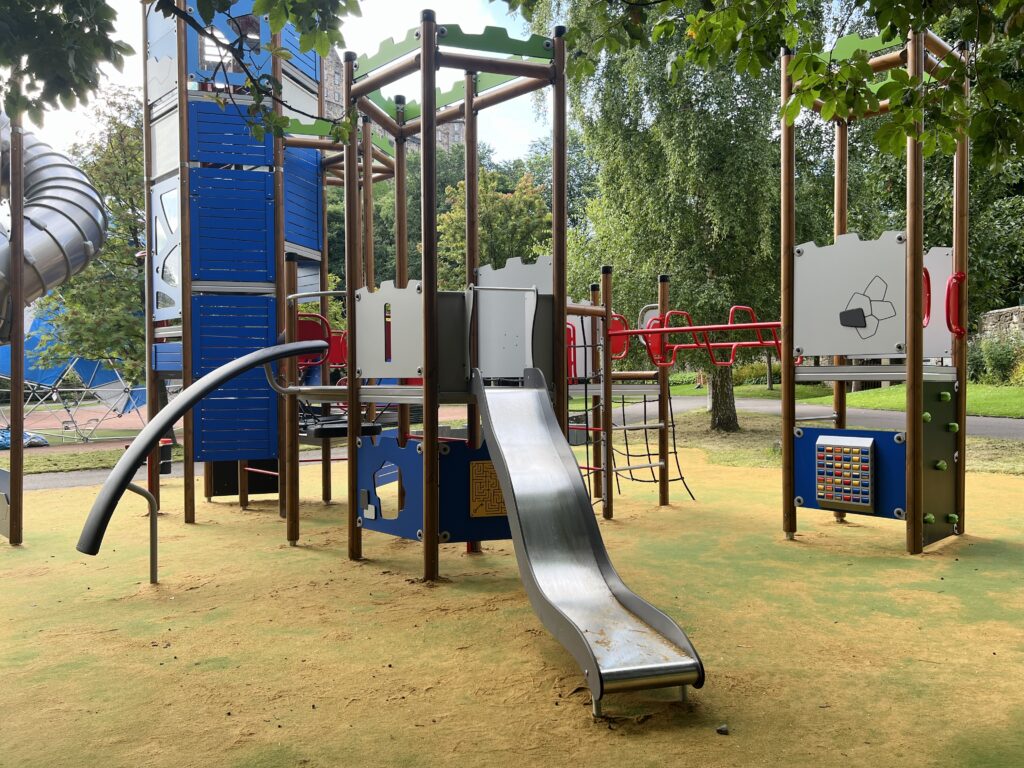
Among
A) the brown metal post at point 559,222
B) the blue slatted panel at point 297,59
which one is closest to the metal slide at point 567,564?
the brown metal post at point 559,222

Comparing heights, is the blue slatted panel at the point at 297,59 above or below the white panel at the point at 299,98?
above

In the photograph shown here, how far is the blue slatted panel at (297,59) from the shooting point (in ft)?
28.5

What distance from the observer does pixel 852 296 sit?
6031mm

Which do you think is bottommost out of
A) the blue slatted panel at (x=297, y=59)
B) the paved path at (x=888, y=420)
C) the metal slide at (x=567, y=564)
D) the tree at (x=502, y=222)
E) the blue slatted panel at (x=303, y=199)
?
the paved path at (x=888, y=420)

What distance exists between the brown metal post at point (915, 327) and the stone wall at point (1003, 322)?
20.2m

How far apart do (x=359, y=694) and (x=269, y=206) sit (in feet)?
18.9

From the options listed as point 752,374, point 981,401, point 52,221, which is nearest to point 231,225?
point 52,221

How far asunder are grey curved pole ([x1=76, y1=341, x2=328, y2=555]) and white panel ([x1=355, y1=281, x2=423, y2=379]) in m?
0.34

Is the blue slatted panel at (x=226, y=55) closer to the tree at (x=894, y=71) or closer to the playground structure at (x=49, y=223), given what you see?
the playground structure at (x=49, y=223)

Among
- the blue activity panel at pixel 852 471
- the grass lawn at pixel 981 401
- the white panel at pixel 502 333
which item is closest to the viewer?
the white panel at pixel 502 333

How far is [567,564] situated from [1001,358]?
22.3m

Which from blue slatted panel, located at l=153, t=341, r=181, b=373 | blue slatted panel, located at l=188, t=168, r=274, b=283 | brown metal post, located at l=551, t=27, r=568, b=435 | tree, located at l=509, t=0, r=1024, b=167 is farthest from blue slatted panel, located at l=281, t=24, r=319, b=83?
tree, located at l=509, t=0, r=1024, b=167

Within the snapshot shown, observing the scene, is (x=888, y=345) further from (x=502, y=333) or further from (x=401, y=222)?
(x=401, y=222)

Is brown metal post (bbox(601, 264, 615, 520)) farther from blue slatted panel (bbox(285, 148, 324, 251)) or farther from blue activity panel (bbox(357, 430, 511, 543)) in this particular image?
blue slatted panel (bbox(285, 148, 324, 251))
